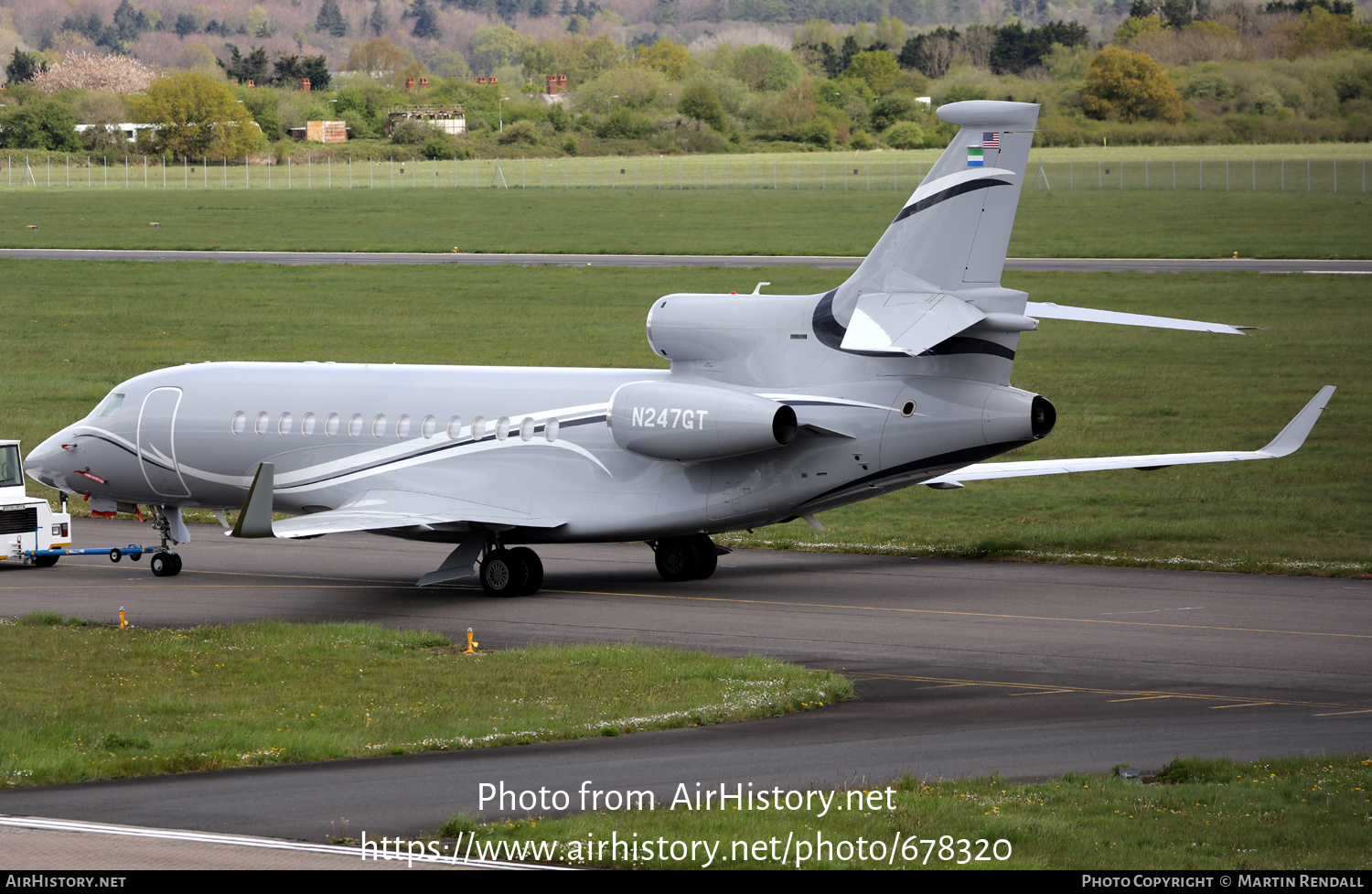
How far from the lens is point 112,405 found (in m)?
31.8

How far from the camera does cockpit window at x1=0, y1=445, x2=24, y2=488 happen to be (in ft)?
99.8

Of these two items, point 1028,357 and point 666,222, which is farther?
point 666,222

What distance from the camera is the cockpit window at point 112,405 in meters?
31.6

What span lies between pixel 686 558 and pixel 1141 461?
8189 millimetres

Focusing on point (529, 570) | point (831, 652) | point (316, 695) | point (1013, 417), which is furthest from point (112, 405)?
point (1013, 417)

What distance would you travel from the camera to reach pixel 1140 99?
328 feet

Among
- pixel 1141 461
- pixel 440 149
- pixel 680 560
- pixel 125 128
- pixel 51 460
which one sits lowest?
pixel 440 149

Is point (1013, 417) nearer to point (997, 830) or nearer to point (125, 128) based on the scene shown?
point (997, 830)

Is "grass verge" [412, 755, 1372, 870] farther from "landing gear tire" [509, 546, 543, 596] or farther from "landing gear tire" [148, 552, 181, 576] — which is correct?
"landing gear tire" [148, 552, 181, 576]

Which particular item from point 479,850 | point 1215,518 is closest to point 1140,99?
point 1215,518

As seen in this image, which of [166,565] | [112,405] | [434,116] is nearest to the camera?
[166,565]

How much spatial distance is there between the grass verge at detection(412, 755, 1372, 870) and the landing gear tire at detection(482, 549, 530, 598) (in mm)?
13317

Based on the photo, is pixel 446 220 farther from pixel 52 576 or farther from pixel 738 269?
pixel 52 576

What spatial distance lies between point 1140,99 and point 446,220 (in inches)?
1685
